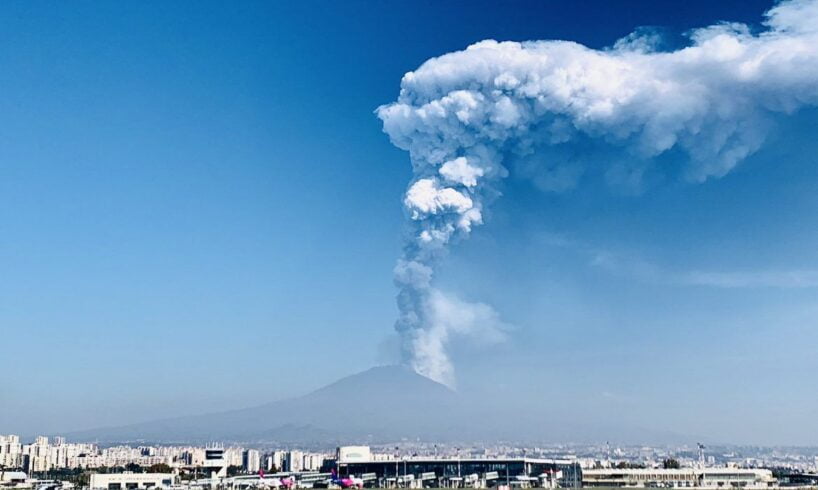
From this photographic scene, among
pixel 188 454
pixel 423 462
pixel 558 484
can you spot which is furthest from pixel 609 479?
pixel 188 454

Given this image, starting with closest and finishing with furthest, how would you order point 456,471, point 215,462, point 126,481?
1. point 126,481
2. point 456,471
3. point 215,462

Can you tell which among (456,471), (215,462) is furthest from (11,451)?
(456,471)

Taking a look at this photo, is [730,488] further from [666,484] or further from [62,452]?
[62,452]

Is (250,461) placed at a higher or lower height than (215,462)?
lower

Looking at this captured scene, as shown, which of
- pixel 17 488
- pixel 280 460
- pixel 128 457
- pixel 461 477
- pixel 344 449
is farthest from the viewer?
pixel 128 457

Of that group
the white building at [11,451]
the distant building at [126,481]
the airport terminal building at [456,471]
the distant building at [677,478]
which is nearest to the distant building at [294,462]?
the airport terminal building at [456,471]

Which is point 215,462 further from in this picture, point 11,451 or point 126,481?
point 11,451

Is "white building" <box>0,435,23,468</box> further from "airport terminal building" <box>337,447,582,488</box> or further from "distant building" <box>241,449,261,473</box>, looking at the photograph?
"airport terminal building" <box>337,447,582,488</box>

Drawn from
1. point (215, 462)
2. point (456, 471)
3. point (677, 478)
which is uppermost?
point (215, 462)

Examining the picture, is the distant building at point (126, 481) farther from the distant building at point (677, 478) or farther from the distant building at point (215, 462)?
the distant building at point (677, 478)

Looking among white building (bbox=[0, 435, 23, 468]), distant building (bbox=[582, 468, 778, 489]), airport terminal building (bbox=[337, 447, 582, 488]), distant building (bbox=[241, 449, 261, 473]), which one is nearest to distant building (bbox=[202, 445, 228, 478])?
distant building (bbox=[241, 449, 261, 473])

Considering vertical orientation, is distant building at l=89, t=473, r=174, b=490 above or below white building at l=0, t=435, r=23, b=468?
below
